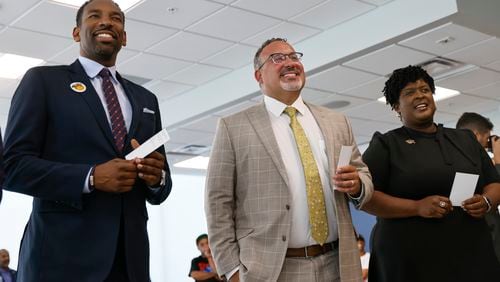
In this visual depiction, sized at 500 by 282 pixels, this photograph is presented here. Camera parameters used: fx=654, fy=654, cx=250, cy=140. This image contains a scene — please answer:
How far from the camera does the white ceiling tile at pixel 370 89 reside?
8.49 m

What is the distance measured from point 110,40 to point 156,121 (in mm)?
324

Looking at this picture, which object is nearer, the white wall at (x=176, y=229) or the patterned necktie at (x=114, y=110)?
the patterned necktie at (x=114, y=110)

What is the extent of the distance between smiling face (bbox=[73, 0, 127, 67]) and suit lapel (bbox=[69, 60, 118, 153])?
0.28 feet

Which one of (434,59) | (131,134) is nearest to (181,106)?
(434,59)

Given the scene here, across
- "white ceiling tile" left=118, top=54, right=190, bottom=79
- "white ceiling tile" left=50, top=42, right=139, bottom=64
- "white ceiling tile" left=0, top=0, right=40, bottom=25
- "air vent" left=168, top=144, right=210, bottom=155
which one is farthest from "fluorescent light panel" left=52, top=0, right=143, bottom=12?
"air vent" left=168, top=144, right=210, bottom=155

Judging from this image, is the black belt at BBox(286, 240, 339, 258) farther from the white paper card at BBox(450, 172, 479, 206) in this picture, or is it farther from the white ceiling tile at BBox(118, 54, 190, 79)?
the white ceiling tile at BBox(118, 54, 190, 79)

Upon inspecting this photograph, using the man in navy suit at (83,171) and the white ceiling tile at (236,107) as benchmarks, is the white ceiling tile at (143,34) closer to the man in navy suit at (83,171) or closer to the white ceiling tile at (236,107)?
the white ceiling tile at (236,107)

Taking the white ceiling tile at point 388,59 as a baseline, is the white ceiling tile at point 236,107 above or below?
below

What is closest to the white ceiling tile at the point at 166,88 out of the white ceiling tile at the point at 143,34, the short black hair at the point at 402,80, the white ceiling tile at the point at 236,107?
the white ceiling tile at the point at 236,107

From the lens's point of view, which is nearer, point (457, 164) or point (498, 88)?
point (457, 164)

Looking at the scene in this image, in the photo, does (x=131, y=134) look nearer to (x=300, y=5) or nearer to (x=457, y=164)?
(x=457, y=164)

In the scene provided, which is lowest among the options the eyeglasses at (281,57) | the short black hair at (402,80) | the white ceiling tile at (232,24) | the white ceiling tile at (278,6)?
the short black hair at (402,80)

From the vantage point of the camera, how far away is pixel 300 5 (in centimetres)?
645

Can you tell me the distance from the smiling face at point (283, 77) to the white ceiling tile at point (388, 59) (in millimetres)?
4402
